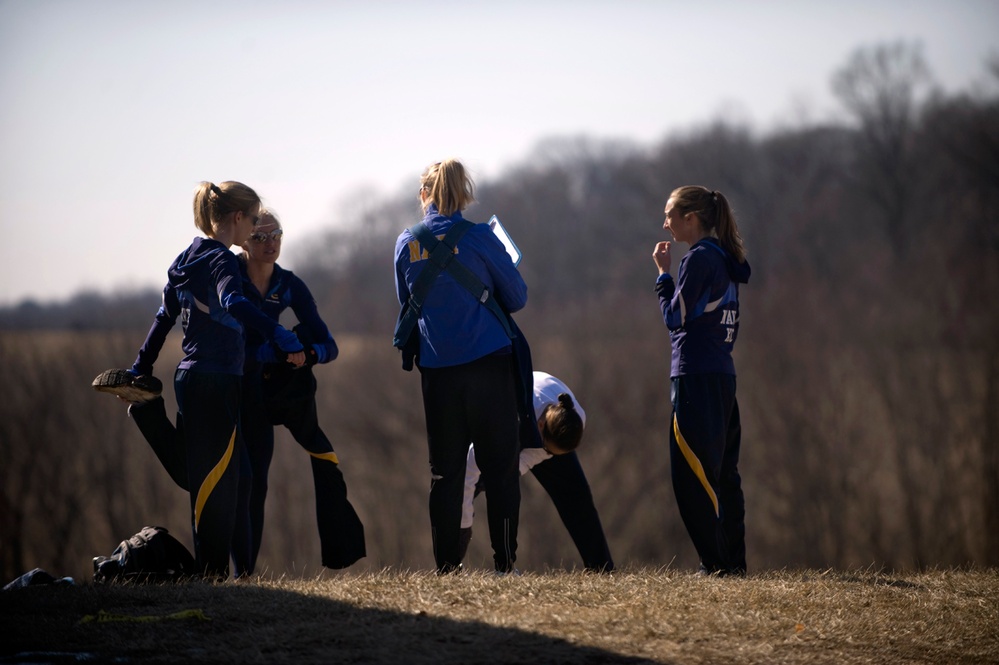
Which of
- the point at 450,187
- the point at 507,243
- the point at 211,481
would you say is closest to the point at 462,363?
the point at 507,243

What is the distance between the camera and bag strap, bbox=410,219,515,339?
614cm

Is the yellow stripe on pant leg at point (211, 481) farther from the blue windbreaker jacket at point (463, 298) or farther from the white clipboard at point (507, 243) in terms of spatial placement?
the white clipboard at point (507, 243)

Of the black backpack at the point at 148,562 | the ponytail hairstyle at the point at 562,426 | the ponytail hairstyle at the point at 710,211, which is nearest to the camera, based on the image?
the black backpack at the point at 148,562

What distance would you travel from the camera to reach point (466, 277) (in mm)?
6145

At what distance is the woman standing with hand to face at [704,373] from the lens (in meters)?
6.43

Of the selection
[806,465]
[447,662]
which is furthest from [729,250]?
[806,465]

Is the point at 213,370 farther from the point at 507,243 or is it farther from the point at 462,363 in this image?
the point at 507,243

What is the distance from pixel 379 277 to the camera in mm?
60000

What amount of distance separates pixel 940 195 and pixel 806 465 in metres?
18.8

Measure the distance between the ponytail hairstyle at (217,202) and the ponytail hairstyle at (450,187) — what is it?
3.11ft

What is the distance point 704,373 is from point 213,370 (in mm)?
2542

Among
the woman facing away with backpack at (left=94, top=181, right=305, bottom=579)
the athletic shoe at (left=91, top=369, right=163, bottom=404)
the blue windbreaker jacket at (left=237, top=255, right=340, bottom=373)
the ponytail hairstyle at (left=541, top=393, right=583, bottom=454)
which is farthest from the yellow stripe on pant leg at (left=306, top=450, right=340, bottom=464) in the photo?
the ponytail hairstyle at (left=541, top=393, right=583, bottom=454)

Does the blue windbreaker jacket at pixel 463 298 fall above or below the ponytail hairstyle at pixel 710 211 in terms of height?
below

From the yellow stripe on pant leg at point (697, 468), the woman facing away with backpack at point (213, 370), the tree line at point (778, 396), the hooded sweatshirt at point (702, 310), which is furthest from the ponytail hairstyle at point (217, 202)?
the tree line at point (778, 396)
